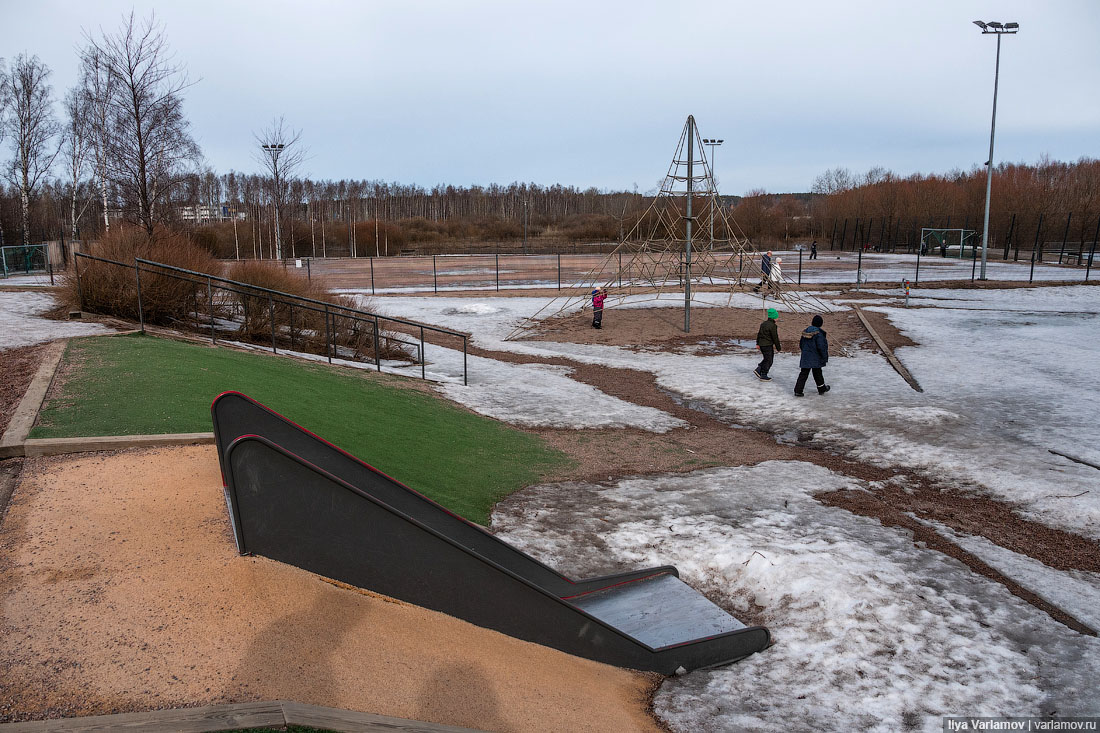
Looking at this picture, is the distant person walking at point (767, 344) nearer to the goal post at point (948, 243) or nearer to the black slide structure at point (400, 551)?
the black slide structure at point (400, 551)

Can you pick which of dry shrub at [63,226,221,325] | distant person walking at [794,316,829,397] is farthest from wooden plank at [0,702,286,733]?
dry shrub at [63,226,221,325]

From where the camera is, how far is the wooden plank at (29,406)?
6.54 metres

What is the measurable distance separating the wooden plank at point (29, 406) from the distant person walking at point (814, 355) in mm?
12413

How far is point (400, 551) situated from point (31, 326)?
521 inches

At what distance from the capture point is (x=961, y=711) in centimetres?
469

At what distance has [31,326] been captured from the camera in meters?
13.9

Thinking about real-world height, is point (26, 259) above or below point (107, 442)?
above

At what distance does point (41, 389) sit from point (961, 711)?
9.86 metres

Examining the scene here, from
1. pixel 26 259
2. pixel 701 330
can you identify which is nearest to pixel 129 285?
pixel 701 330

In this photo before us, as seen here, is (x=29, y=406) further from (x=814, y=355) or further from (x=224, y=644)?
(x=814, y=355)

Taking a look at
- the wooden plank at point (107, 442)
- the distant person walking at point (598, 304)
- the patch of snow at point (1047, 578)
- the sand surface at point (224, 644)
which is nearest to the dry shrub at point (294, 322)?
the distant person walking at point (598, 304)

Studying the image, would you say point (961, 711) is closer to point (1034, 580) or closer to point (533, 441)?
point (1034, 580)

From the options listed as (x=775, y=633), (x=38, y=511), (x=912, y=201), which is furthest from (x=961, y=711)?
(x=912, y=201)

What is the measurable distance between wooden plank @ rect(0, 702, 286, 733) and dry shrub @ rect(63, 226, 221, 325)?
14.1 meters
